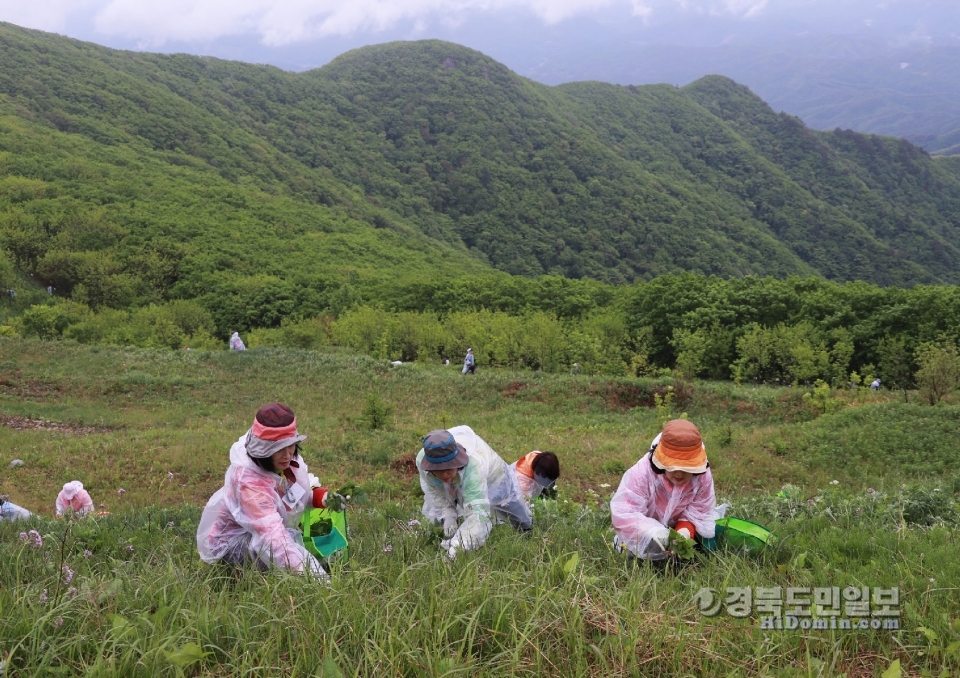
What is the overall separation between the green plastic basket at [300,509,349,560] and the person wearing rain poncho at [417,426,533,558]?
57 centimetres

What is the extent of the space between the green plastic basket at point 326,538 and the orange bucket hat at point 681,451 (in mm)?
1791

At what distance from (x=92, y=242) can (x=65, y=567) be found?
204 feet

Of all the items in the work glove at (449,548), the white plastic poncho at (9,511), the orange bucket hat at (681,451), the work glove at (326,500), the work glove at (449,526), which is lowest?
the white plastic poncho at (9,511)

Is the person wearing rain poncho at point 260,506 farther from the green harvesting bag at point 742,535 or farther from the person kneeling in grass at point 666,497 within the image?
the green harvesting bag at point 742,535

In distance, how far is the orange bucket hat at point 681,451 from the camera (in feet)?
11.5

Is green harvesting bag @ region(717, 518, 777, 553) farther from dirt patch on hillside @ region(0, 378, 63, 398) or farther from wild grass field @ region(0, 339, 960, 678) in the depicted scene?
dirt patch on hillside @ region(0, 378, 63, 398)

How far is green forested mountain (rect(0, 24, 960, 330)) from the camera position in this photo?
193ft

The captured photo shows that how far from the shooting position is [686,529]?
3.53m

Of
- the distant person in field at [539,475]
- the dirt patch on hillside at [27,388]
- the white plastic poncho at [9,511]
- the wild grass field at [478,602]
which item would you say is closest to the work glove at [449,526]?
the wild grass field at [478,602]

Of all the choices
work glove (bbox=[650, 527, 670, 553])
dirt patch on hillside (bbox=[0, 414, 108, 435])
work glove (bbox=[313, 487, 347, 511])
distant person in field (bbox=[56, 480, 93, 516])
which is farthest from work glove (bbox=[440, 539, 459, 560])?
dirt patch on hillside (bbox=[0, 414, 108, 435])

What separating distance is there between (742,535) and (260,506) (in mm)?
2647

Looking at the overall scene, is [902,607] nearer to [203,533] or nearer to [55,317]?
[203,533]

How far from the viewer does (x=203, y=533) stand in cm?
355

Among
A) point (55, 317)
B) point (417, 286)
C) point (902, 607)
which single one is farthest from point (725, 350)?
point (55, 317)
